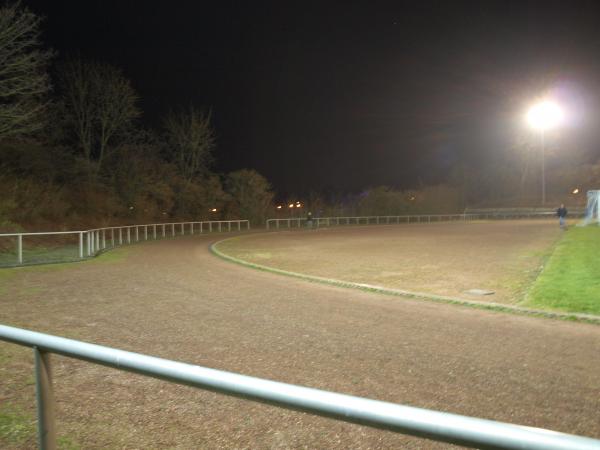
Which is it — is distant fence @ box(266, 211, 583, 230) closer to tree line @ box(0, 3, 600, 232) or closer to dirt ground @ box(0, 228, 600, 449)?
tree line @ box(0, 3, 600, 232)

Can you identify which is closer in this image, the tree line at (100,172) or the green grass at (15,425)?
the green grass at (15,425)

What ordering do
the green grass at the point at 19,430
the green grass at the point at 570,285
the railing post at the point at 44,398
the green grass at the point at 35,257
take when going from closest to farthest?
the railing post at the point at 44,398 < the green grass at the point at 19,430 < the green grass at the point at 570,285 < the green grass at the point at 35,257

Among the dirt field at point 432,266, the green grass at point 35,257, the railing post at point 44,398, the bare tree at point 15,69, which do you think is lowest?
the dirt field at point 432,266

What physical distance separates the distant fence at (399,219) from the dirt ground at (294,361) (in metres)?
34.9

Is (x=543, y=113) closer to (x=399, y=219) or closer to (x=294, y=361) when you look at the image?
(x=399, y=219)

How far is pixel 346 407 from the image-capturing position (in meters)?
1.41

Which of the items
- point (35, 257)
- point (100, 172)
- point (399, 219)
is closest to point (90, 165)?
point (100, 172)

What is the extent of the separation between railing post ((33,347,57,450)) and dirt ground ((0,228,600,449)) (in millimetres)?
1170

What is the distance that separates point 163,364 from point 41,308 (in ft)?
24.9

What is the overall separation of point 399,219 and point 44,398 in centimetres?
5619

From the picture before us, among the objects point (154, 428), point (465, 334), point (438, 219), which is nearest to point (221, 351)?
point (154, 428)

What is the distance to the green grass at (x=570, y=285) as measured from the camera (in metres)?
8.02

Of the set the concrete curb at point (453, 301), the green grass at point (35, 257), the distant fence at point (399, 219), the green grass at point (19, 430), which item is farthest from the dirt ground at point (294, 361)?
the distant fence at point (399, 219)

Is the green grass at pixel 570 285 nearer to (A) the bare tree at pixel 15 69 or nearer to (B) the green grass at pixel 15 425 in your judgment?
(B) the green grass at pixel 15 425
